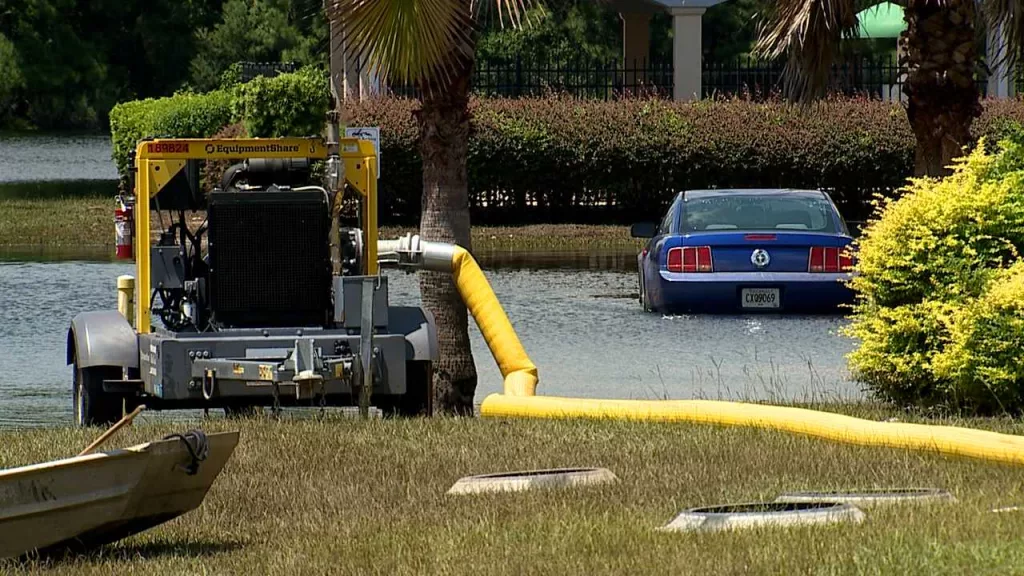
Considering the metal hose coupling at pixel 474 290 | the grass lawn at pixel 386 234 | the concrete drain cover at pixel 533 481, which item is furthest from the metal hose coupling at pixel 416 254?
the grass lawn at pixel 386 234

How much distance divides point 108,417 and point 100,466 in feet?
17.6

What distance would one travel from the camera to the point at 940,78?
1361 centimetres

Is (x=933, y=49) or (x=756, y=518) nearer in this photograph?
(x=756, y=518)

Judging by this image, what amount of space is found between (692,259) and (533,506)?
29.6 ft

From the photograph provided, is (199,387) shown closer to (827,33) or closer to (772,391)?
(772,391)

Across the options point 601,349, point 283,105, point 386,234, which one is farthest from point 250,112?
point 601,349

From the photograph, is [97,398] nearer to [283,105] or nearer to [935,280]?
[935,280]

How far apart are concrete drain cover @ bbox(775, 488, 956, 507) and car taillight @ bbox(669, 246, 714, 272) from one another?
8617 millimetres

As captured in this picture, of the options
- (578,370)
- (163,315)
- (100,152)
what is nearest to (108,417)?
(163,315)

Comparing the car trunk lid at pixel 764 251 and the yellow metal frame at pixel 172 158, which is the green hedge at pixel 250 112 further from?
the yellow metal frame at pixel 172 158

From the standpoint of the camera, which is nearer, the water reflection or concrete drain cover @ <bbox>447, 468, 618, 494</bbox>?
concrete drain cover @ <bbox>447, 468, 618, 494</bbox>

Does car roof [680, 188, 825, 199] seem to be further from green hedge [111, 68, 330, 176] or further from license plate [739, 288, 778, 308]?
green hedge [111, 68, 330, 176]

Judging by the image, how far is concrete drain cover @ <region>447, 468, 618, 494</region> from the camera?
8.34 m

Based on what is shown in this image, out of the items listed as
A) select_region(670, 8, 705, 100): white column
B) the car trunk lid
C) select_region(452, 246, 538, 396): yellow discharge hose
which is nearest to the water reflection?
the car trunk lid
